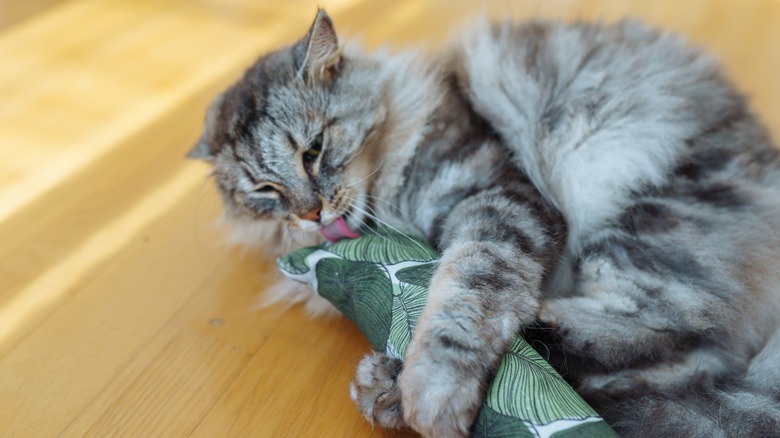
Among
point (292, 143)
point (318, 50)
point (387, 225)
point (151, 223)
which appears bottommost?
point (151, 223)

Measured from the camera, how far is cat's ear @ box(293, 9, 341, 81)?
1443 millimetres

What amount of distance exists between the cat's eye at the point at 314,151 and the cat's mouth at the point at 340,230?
14 cm

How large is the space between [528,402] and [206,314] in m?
0.81

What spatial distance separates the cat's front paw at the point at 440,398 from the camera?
3.35 feet

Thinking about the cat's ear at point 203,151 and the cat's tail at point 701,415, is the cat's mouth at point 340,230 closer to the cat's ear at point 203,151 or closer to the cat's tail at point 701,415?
the cat's ear at point 203,151

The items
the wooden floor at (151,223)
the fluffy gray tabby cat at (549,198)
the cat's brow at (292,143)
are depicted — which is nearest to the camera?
the fluffy gray tabby cat at (549,198)

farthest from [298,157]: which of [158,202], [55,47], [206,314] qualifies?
[55,47]

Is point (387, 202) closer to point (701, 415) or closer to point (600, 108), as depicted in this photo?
point (600, 108)

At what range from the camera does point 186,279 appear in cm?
165

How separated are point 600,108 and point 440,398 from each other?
2.51 ft

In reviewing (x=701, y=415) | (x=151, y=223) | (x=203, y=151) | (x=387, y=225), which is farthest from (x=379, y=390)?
(x=151, y=223)

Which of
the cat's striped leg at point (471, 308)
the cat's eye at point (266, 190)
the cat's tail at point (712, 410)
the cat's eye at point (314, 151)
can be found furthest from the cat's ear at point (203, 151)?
the cat's tail at point (712, 410)

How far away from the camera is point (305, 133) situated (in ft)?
4.69

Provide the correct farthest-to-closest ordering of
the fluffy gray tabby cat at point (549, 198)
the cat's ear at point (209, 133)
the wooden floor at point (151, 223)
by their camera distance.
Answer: the cat's ear at point (209, 133), the wooden floor at point (151, 223), the fluffy gray tabby cat at point (549, 198)
